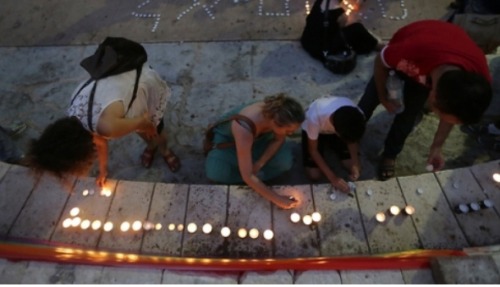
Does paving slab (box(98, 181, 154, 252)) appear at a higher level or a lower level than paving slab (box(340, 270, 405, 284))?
lower

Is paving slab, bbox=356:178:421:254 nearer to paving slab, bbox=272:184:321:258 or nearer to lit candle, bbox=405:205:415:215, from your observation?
lit candle, bbox=405:205:415:215

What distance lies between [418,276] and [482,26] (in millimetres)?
2642

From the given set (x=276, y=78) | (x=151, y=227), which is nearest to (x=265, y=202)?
(x=151, y=227)

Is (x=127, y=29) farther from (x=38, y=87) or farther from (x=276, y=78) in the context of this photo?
(x=276, y=78)

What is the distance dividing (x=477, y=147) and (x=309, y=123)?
1568 mm

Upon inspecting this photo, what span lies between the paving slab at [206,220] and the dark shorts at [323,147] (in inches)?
33.6

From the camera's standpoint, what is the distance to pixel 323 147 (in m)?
3.11

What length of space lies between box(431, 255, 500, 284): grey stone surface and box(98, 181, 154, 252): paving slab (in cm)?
159

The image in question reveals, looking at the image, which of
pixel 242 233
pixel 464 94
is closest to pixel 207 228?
pixel 242 233

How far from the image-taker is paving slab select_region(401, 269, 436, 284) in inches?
77.8

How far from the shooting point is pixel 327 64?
12.6 feet

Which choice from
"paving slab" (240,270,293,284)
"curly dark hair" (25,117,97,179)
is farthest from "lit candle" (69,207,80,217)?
"paving slab" (240,270,293,284)

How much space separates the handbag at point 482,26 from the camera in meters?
3.49

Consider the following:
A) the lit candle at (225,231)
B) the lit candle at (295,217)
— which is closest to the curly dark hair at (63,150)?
the lit candle at (225,231)
